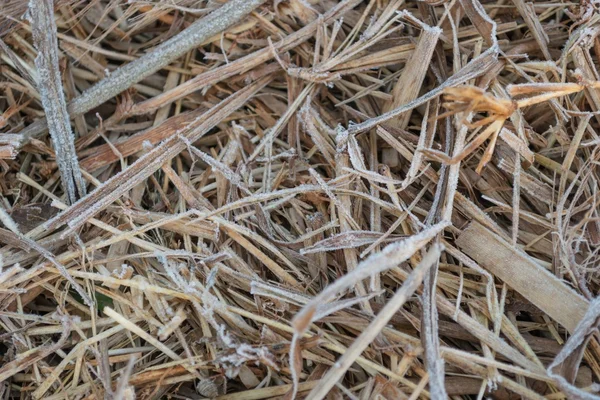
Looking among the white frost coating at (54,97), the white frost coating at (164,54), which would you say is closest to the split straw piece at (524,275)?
the white frost coating at (164,54)

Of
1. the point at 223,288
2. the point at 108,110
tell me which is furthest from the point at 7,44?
the point at 223,288

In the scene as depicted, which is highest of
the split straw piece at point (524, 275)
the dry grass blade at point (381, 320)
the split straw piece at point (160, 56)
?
the split straw piece at point (160, 56)

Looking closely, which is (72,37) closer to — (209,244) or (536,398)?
(209,244)

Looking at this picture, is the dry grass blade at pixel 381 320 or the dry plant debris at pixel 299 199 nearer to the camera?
the dry grass blade at pixel 381 320

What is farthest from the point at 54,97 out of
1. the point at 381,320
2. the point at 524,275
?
the point at 524,275

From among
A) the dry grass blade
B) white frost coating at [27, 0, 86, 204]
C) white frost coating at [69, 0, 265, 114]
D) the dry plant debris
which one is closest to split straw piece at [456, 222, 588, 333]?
the dry plant debris

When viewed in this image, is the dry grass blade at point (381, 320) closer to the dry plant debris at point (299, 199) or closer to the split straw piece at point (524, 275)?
the dry plant debris at point (299, 199)

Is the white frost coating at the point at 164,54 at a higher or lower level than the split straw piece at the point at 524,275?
higher

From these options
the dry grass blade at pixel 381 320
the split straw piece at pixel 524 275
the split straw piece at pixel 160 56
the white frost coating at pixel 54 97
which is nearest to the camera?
the dry grass blade at pixel 381 320

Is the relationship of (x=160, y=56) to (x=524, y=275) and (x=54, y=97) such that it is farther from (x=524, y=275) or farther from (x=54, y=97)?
(x=524, y=275)
